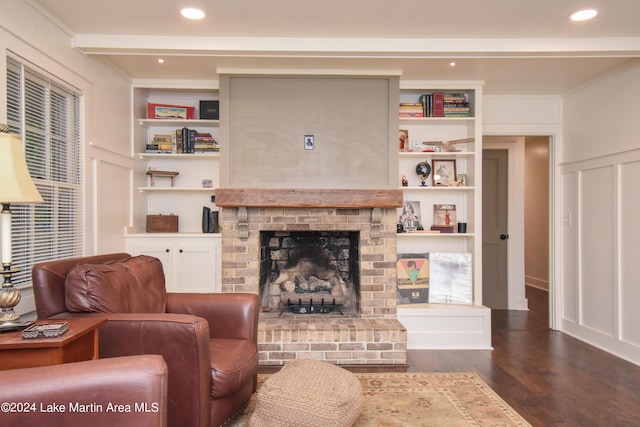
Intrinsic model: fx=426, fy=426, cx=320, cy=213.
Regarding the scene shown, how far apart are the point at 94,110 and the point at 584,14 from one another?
3.58 metres

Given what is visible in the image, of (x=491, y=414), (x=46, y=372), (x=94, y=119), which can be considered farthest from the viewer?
(x=94, y=119)

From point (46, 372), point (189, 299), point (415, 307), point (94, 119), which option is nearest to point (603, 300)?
point (415, 307)

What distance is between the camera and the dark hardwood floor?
8.20ft

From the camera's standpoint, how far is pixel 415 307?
3863 mm

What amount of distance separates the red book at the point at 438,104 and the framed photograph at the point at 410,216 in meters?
0.88

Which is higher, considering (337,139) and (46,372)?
(337,139)

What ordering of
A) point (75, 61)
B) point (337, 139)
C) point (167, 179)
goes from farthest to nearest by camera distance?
point (167, 179) < point (337, 139) < point (75, 61)

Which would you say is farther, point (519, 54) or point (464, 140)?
point (464, 140)

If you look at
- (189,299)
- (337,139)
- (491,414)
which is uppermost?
(337,139)

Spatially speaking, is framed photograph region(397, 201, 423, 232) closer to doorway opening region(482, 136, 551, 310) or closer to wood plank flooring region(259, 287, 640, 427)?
wood plank flooring region(259, 287, 640, 427)

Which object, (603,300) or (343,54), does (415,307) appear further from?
(343,54)

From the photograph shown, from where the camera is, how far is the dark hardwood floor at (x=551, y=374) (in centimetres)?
250

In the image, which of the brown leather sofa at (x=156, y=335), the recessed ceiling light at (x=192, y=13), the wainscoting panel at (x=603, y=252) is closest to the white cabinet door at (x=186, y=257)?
the brown leather sofa at (x=156, y=335)

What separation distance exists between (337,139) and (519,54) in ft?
5.10
